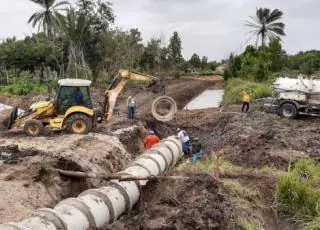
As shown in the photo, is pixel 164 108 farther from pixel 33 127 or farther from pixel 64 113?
pixel 33 127

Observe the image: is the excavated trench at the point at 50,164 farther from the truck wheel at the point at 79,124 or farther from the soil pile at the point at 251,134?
the soil pile at the point at 251,134

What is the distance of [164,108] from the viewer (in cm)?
2212

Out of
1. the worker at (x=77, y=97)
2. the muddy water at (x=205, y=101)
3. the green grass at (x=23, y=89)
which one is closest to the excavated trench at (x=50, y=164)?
the worker at (x=77, y=97)

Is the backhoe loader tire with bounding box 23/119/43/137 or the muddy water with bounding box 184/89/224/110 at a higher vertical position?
the backhoe loader tire with bounding box 23/119/43/137

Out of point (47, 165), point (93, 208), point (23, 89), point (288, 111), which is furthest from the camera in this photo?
point (23, 89)

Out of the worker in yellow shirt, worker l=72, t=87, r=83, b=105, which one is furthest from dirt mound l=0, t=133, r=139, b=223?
the worker in yellow shirt

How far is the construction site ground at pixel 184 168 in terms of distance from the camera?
9.06 metres

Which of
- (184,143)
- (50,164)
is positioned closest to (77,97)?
(184,143)

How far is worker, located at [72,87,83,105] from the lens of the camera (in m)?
16.8

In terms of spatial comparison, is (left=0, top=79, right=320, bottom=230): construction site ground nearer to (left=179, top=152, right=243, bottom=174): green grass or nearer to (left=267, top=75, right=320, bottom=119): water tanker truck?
(left=179, top=152, right=243, bottom=174): green grass

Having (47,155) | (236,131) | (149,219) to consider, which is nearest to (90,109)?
(47,155)

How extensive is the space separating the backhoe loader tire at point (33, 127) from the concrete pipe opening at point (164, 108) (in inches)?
202

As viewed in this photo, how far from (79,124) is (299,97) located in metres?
11.3

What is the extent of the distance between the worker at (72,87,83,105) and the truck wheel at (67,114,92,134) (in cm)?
50
